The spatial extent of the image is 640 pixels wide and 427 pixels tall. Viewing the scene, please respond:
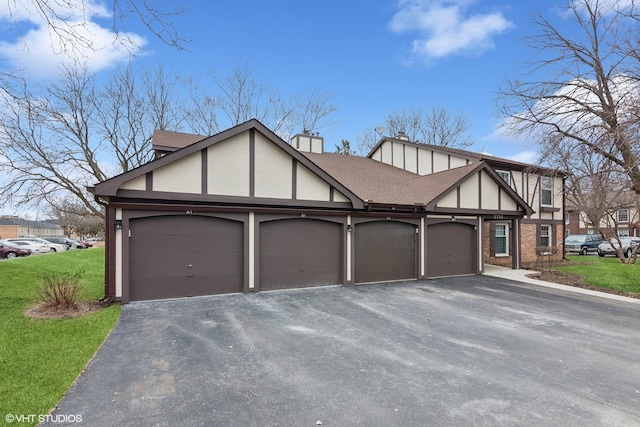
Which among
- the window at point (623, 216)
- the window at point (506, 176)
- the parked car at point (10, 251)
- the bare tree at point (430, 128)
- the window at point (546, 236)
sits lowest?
the parked car at point (10, 251)

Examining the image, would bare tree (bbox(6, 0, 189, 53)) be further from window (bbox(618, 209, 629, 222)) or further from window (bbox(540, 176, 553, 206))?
window (bbox(618, 209, 629, 222))

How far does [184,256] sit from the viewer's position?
365 inches

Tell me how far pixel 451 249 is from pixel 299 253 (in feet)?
22.3

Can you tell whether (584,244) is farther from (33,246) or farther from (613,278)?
(33,246)

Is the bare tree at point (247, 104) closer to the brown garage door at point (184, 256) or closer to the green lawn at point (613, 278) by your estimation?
the brown garage door at point (184, 256)

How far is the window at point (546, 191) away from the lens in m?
18.4

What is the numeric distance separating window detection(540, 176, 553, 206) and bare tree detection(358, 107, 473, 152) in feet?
41.5

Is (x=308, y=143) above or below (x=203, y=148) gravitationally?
above

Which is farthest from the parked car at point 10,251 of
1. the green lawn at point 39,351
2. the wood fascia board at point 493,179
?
the wood fascia board at point 493,179

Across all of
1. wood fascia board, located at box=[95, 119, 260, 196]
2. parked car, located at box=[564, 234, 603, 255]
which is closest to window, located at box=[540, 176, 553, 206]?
parked car, located at box=[564, 234, 603, 255]

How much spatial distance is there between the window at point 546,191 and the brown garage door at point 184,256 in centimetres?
1726

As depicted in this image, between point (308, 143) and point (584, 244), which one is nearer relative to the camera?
point (308, 143)

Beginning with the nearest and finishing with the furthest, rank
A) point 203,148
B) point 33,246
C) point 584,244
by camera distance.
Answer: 1. point 203,148
2. point 584,244
3. point 33,246

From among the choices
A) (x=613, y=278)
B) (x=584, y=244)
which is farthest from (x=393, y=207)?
(x=584, y=244)
